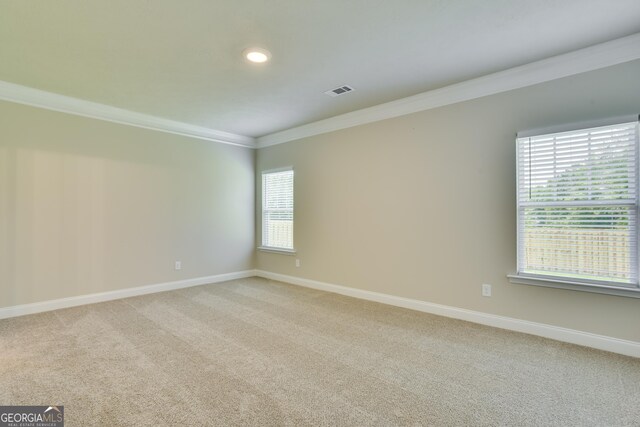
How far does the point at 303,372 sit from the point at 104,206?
3.52 m

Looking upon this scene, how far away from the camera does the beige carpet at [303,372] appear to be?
6.04 feet

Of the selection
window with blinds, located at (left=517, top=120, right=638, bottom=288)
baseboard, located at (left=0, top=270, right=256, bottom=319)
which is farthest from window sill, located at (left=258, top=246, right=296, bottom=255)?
window with blinds, located at (left=517, top=120, right=638, bottom=288)

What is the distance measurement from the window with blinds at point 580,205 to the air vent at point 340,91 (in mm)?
1843

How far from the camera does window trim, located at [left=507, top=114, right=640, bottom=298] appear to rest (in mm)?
2537

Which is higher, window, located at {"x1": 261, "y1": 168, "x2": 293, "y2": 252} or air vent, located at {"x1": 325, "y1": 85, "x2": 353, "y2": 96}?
air vent, located at {"x1": 325, "y1": 85, "x2": 353, "y2": 96}

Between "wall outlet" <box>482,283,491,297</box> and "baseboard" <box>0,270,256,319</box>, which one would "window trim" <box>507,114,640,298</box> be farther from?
"baseboard" <box>0,270,256,319</box>

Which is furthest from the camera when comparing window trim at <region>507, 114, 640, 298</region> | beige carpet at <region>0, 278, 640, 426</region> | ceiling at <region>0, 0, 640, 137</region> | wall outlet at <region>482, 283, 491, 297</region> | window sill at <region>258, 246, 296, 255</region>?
window sill at <region>258, 246, 296, 255</region>

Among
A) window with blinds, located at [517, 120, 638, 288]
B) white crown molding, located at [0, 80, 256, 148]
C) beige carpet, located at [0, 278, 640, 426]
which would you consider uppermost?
white crown molding, located at [0, 80, 256, 148]

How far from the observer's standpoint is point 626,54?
2.56 meters

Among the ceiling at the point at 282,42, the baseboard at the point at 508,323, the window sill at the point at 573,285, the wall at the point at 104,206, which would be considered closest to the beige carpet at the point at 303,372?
the baseboard at the point at 508,323

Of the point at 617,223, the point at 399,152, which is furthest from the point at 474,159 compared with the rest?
the point at 617,223

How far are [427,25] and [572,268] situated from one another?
2445 millimetres

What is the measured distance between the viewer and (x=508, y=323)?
3.13m

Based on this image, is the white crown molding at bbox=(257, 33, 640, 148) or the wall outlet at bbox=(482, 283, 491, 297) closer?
the white crown molding at bbox=(257, 33, 640, 148)
